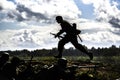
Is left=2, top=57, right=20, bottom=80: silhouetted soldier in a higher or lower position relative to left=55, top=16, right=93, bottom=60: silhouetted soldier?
lower

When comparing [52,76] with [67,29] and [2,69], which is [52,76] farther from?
[67,29]

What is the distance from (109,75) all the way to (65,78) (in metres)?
7.80

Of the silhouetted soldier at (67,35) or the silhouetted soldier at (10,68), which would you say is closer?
the silhouetted soldier at (10,68)

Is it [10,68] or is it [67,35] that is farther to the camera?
[67,35]

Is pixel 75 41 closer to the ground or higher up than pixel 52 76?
higher up

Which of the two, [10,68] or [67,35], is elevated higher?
[67,35]

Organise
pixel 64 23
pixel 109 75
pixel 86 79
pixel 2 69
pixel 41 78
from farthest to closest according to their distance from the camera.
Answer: pixel 109 75
pixel 64 23
pixel 86 79
pixel 2 69
pixel 41 78

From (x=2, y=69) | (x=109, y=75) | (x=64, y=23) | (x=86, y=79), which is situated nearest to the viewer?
(x=2, y=69)

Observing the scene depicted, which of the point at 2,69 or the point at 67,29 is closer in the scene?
the point at 2,69

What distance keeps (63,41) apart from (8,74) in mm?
6095

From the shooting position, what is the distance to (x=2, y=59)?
10.6 m

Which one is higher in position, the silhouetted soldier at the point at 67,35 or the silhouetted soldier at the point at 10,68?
the silhouetted soldier at the point at 67,35

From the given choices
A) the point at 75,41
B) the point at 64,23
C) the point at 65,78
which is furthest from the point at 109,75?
the point at 65,78

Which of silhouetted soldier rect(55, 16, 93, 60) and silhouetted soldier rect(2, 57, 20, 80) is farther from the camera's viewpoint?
silhouetted soldier rect(55, 16, 93, 60)
